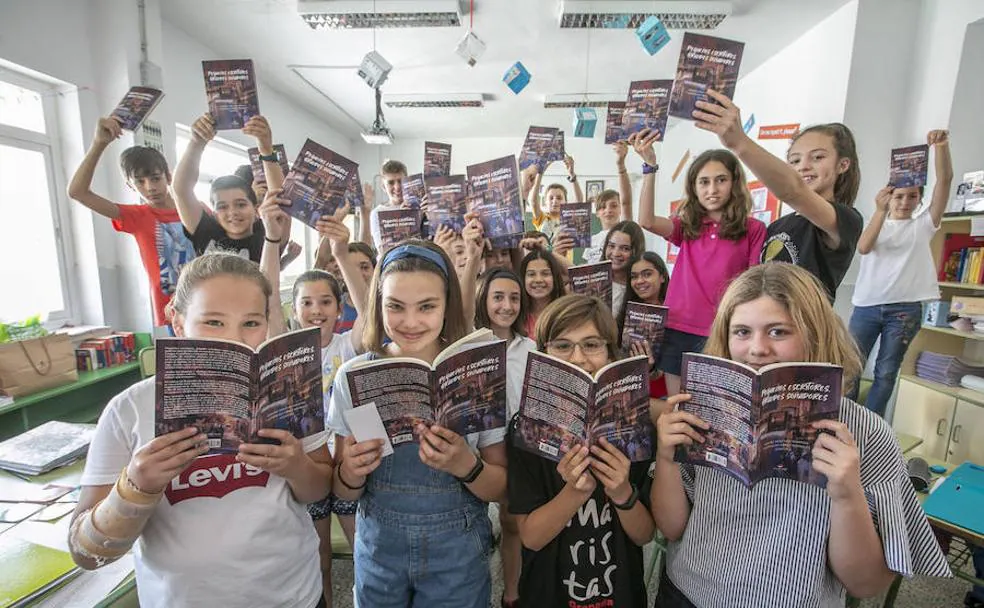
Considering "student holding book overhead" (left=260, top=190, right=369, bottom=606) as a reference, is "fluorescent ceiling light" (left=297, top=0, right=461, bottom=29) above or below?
Answer: above

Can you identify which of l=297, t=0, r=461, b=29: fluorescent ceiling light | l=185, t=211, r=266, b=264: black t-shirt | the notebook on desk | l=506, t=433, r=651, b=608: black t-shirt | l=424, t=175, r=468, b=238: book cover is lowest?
the notebook on desk

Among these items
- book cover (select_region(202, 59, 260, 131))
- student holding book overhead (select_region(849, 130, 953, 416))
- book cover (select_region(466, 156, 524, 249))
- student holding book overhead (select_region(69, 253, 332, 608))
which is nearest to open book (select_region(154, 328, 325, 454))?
student holding book overhead (select_region(69, 253, 332, 608))

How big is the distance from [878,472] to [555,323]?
75 cm

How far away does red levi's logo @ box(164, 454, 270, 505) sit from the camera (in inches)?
35.3

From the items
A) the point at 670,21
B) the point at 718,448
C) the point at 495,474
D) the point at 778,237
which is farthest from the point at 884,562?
the point at 670,21

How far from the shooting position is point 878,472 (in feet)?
2.71

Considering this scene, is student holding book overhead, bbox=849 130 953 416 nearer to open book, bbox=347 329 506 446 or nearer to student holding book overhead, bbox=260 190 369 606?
open book, bbox=347 329 506 446

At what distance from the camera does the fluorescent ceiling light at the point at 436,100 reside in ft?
19.2

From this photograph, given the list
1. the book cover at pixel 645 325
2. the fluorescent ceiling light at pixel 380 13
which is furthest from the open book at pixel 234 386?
the fluorescent ceiling light at pixel 380 13

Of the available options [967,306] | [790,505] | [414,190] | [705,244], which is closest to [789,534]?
[790,505]

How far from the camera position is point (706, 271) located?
78.9 inches

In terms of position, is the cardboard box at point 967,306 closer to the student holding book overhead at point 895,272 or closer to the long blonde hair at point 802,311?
the student holding book overhead at point 895,272

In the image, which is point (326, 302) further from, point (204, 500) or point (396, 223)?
point (204, 500)

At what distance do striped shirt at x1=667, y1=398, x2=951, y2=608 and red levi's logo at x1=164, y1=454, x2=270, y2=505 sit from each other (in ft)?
3.27
